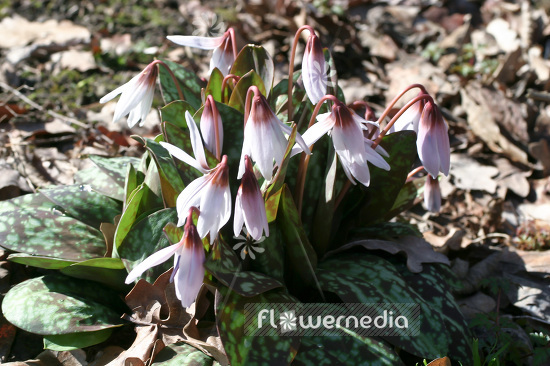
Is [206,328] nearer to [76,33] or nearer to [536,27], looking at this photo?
[76,33]

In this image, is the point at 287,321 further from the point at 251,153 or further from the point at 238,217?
the point at 251,153

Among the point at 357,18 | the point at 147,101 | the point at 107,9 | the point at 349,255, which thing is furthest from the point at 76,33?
the point at 349,255

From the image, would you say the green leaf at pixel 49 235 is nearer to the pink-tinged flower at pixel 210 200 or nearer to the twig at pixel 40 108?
the pink-tinged flower at pixel 210 200


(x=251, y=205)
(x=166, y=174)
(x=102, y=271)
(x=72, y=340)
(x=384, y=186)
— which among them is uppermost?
(x=251, y=205)

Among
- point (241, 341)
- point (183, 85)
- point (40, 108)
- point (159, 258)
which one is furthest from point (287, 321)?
point (40, 108)

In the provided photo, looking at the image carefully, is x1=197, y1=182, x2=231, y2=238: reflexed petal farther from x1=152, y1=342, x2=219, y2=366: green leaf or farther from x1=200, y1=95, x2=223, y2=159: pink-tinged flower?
x1=152, y1=342, x2=219, y2=366: green leaf

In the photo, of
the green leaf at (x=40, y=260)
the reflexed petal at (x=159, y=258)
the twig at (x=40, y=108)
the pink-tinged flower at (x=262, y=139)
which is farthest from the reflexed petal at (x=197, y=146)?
the twig at (x=40, y=108)

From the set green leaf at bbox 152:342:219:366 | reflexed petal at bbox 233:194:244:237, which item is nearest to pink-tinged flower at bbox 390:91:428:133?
reflexed petal at bbox 233:194:244:237
